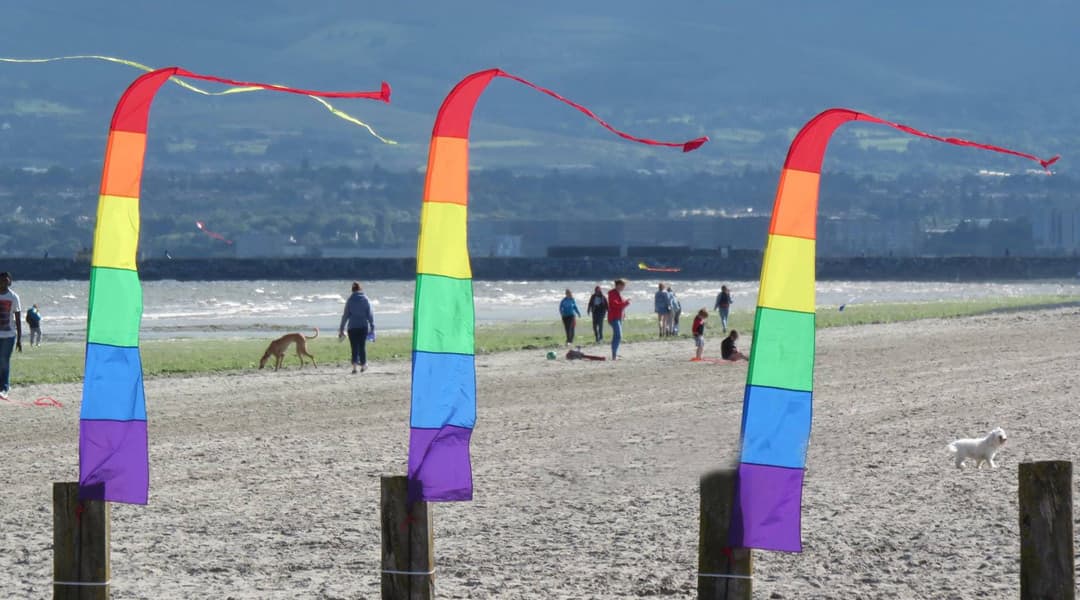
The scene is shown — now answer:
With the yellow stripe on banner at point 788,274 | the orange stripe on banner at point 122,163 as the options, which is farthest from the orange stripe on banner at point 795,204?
the orange stripe on banner at point 122,163

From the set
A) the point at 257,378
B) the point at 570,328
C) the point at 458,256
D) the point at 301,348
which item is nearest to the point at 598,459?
the point at 458,256

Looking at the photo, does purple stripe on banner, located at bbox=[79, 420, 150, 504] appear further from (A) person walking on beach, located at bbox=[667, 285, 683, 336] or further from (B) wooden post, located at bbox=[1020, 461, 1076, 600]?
(A) person walking on beach, located at bbox=[667, 285, 683, 336]

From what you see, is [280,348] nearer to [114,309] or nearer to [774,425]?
[114,309]

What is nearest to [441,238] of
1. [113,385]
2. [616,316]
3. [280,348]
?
[113,385]

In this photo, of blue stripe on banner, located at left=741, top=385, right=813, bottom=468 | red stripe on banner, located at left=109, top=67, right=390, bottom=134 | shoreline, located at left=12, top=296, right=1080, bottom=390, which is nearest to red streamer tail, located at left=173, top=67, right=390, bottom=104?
red stripe on banner, located at left=109, top=67, right=390, bottom=134

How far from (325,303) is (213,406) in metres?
68.1

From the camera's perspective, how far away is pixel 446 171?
734 cm

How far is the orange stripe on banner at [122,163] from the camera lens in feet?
24.4

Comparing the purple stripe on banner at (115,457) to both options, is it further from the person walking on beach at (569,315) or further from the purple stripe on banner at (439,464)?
the person walking on beach at (569,315)

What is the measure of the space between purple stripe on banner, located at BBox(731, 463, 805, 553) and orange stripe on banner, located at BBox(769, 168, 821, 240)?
3.20ft

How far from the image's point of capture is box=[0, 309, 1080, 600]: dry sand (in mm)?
9875

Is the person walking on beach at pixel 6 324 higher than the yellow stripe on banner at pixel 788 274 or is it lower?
lower

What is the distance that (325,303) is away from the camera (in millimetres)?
87188

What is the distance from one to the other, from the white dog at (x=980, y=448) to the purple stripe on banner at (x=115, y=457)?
7669 mm
